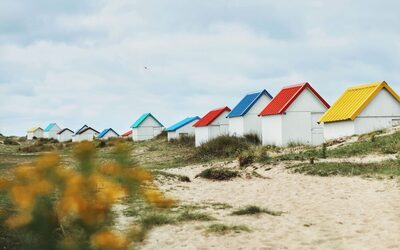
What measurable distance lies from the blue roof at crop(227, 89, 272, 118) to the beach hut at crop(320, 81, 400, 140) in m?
8.13

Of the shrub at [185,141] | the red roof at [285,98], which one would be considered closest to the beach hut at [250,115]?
the red roof at [285,98]

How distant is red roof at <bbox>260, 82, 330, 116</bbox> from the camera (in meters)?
33.4

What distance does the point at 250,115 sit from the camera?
38.8 meters

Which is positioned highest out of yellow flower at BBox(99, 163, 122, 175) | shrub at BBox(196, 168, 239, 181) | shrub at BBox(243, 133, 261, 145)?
shrub at BBox(243, 133, 261, 145)

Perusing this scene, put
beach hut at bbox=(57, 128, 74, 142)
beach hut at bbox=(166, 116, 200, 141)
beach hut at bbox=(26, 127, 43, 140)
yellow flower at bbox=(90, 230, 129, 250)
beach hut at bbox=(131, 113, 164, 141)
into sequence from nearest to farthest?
yellow flower at bbox=(90, 230, 129, 250), beach hut at bbox=(166, 116, 200, 141), beach hut at bbox=(131, 113, 164, 141), beach hut at bbox=(57, 128, 74, 142), beach hut at bbox=(26, 127, 43, 140)

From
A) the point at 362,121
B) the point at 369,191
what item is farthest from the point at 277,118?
the point at 369,191

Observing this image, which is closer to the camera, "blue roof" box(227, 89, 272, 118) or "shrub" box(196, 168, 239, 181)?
"shrub" box(196, 168, 239, 181)

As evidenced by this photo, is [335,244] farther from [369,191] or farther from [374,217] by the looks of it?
[369,191]

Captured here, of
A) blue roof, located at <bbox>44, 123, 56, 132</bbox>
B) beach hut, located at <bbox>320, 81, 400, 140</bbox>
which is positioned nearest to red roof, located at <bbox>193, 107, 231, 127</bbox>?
beach hut, located at <bbox>320, 81, 400, 140</bbox>

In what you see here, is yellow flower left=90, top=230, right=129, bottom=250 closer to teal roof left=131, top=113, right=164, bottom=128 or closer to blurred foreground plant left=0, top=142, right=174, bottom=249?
blurred foreground plant left=0, top=142, right=174, bottom=249

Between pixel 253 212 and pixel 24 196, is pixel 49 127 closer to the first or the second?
pixel 253 212

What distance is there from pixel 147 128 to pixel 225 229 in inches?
2228

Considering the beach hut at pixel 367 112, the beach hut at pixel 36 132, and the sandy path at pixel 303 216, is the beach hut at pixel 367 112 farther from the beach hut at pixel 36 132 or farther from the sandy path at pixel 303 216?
the beach hut at pixel 36 132

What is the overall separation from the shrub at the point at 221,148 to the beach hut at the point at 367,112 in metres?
6.28
